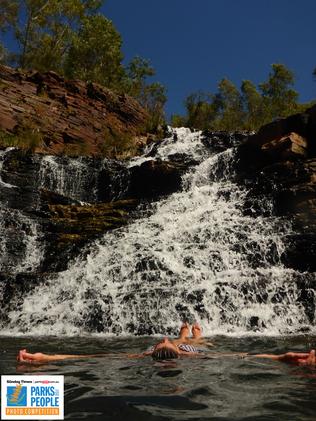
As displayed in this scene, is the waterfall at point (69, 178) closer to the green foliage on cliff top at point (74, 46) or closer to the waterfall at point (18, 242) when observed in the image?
the waterfall at point (18, 242)

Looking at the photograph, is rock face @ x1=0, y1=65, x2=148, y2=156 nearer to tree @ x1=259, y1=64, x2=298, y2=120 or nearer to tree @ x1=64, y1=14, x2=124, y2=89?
tree @ x1=64, y1=14, x2=124, y2=89

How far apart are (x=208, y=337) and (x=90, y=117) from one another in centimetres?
2110

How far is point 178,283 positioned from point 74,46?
3284 cm

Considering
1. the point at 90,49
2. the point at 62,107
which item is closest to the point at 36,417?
the point at 62,107

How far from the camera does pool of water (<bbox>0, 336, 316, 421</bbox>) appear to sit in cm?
381

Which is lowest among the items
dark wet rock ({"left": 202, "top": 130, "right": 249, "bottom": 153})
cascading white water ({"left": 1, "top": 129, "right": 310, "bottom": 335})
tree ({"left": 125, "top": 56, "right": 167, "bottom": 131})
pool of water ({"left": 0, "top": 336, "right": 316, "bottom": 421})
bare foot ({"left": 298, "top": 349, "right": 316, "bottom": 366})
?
pool of water ({"left": 0, "top": 336, "right": 316, "bottom": 421})

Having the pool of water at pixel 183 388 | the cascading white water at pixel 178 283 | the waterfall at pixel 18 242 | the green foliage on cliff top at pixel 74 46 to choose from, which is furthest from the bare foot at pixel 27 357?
the green foliage on cliff top at pixel 74 46

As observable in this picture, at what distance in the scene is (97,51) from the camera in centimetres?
4075

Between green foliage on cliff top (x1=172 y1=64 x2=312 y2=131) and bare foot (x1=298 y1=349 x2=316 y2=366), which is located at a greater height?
green foliage on cliff top (x1=172 y1=64 x2=312 y2=131)

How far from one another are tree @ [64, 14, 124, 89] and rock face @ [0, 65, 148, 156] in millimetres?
10055

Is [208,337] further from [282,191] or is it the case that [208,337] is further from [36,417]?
[282,191]

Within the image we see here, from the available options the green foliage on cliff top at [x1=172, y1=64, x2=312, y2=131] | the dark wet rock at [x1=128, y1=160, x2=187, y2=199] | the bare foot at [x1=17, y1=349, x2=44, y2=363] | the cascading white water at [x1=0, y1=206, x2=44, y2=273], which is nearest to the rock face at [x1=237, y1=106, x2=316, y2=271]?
the dark wet rock at [x1=128, y1=160, x2=187, y2=199]

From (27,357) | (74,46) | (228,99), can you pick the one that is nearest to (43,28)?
(74,46)

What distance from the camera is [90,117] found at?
2798 centimetres
